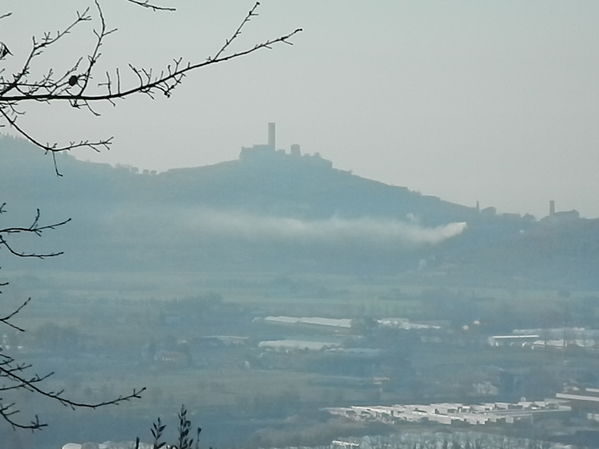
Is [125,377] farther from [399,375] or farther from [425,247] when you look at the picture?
[425,247]

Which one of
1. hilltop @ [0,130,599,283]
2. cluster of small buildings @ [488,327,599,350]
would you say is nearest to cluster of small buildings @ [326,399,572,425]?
cluster of small buildings @ [488,327,599,350]

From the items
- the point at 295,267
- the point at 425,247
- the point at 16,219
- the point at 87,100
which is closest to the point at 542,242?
the point at 425,247

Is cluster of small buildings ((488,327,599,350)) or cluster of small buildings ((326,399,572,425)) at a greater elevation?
cluster of small buildings ((488,327,599,350))

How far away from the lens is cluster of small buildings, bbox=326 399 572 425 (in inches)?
1467

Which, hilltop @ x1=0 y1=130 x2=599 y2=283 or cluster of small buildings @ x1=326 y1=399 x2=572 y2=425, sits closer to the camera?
cluster of small buildings @ x1=326 y1=399 x2=572 y2=425

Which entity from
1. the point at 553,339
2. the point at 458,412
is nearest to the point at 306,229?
the point at 553,339

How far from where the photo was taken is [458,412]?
3859cm

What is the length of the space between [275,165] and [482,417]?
1358cm

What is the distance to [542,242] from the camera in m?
52.1

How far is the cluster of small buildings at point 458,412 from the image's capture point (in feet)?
122

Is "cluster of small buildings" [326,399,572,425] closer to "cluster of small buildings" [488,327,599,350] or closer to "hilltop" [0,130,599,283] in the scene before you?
"cluster of small buildings" [488,327,599,350]

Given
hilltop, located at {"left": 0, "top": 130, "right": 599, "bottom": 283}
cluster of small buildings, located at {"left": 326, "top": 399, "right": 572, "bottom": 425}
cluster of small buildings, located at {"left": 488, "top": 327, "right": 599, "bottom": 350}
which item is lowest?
cluster of small buildings, located at {"left": 326, "top": 399, "right": 572, "bottom": 425}

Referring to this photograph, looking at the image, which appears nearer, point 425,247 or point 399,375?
point 399,375

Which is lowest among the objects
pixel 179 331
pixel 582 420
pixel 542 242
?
pixel 582 420
